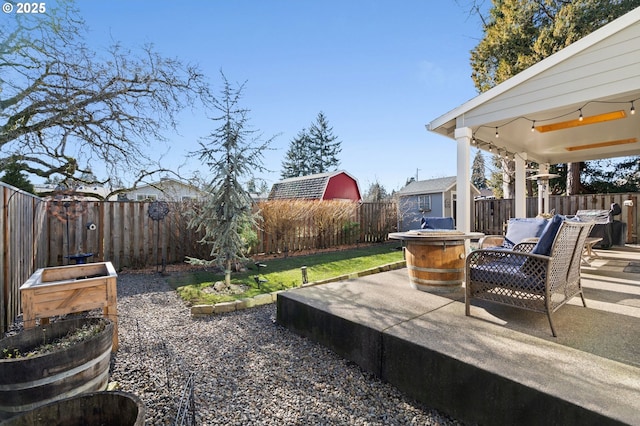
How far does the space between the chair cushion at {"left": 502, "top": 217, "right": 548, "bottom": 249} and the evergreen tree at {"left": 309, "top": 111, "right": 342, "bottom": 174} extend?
2955 centimetres

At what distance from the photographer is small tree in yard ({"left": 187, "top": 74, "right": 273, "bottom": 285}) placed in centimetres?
472

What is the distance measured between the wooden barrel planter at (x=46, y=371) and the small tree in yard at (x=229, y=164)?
9.47 ft

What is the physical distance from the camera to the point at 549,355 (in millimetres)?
1995

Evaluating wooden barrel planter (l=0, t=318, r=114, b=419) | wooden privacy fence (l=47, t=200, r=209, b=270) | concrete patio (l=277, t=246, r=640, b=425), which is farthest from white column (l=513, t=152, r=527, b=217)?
wooden barrel planter (l=0, t=318, r=114, b=419)

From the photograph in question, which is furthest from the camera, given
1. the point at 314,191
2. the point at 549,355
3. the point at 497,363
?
the point at 314,191

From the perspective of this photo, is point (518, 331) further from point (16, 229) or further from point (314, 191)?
point (314, 191)

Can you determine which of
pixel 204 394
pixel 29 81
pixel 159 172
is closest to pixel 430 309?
pixel 204 394

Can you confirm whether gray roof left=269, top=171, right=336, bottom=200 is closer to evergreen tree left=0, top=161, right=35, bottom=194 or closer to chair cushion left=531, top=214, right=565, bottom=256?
evergreen tree left=0, top=161, right=35, bottom=194

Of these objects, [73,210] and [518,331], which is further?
[73,210]

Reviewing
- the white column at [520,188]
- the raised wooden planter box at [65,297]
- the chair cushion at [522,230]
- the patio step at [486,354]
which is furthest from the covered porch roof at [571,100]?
the raised wooden planter box at [65,297]

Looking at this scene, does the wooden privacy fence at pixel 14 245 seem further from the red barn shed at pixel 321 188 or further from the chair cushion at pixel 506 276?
the red barn shed at pixel 321 188

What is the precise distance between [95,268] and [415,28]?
344 inches

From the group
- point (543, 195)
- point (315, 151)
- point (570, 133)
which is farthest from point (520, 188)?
point (315, 151)

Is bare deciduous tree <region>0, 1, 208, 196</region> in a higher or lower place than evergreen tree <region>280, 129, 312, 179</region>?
lower
